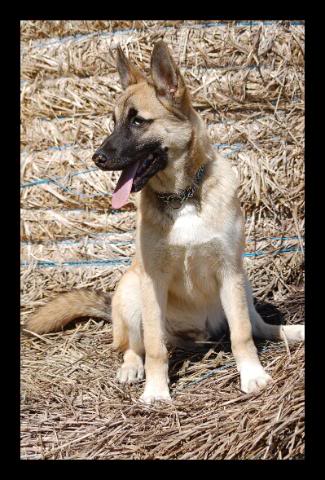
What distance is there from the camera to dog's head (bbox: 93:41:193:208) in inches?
123

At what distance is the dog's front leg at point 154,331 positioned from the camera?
3.34 metres

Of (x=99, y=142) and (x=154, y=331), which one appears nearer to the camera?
(x=154, y=331)

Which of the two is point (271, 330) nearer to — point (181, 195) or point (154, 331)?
point (154, 331)

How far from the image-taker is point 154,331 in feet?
11.0

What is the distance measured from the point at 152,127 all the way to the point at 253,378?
58.0 inches

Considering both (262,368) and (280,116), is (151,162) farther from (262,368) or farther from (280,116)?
(280,116)

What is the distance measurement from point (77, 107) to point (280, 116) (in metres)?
1.59

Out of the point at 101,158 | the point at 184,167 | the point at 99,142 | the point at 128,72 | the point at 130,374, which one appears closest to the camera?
the point at 101,158

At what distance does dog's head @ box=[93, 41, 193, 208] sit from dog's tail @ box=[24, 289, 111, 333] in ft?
4.78

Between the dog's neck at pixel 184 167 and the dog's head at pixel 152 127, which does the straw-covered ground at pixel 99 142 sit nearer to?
the dog's neck at pixel 184 167

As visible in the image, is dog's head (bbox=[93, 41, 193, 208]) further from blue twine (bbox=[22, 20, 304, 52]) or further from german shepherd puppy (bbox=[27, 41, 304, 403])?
blue twine (bbox=[22, 20, 304, 52])

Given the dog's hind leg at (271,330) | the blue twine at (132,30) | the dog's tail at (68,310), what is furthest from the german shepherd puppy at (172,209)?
the blue twine at (132,30)

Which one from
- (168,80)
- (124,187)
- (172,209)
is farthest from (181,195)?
(168,80)

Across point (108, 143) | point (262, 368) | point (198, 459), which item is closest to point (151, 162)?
point (108, 143)
